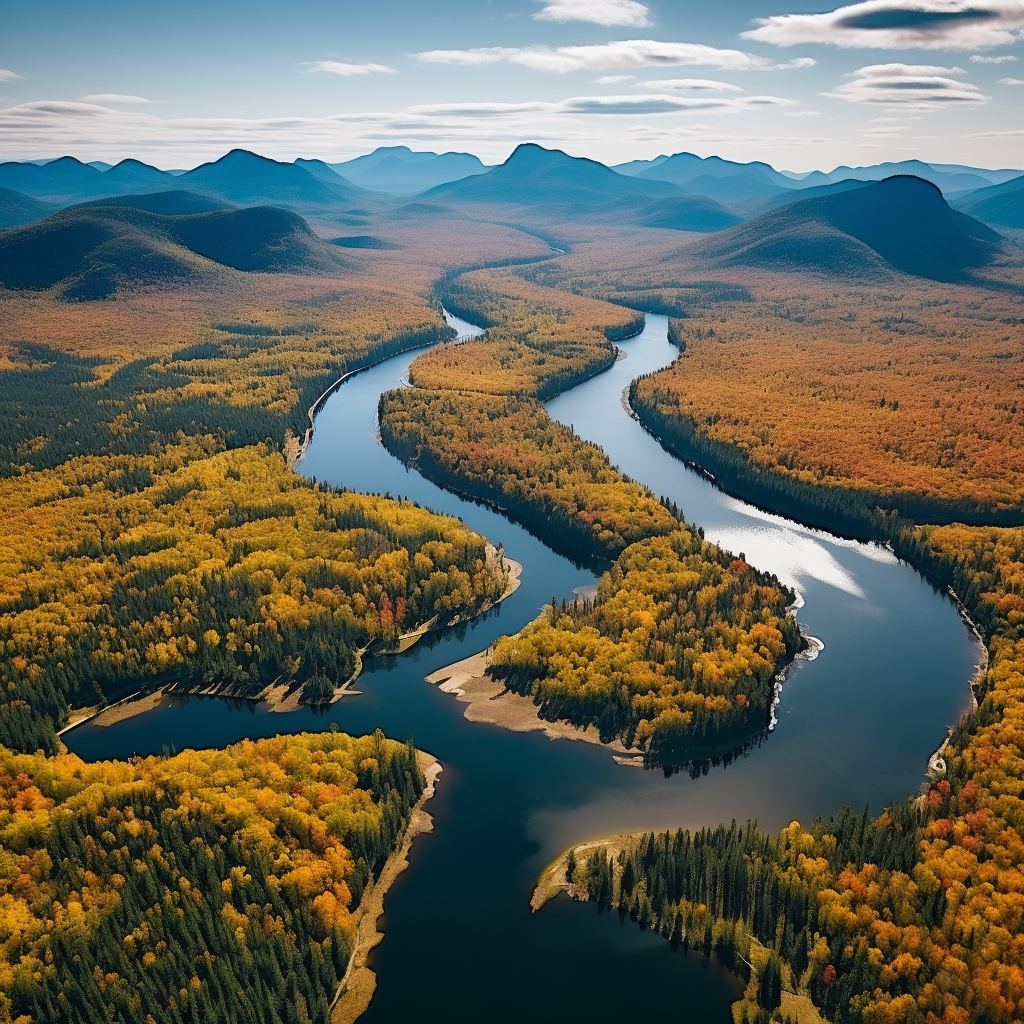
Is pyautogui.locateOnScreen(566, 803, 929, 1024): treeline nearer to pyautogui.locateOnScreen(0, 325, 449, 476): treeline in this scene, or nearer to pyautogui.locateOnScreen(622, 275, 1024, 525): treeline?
pyautogui.locateOnScreen(622, 275, 1024, 525): treeline

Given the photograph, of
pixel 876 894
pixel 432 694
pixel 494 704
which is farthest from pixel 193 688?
pixel 876 894

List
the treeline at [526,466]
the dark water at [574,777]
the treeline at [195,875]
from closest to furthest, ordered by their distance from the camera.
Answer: the treeline at [195,875] < the dark water at [574,777] < the treeline at [526,466]

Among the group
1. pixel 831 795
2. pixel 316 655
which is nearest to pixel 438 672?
pixel 316 655

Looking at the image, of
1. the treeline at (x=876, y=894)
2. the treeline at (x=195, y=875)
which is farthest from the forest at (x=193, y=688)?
the treeline at (x=876, y=894)

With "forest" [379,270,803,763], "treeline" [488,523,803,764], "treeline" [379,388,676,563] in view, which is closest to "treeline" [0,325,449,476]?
"treeline" [379,388,676,563]

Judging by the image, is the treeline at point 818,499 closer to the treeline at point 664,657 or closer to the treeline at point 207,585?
the treeline at point 664,657
